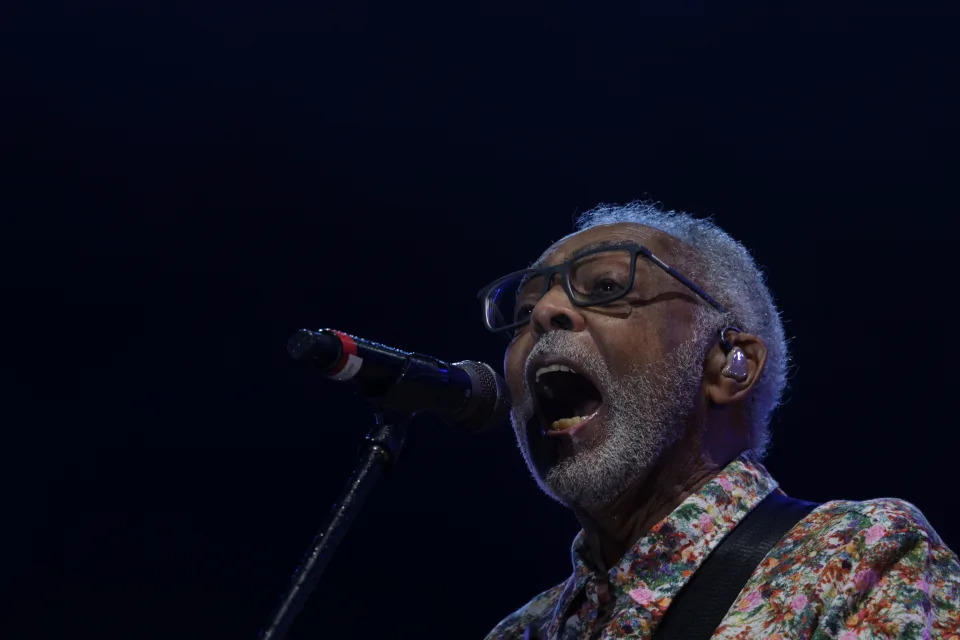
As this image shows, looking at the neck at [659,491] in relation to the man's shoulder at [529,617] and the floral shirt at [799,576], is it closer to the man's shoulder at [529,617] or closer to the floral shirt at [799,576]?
the floral shirt at [799,576]

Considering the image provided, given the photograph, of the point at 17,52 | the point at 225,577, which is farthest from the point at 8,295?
the point at 225,577

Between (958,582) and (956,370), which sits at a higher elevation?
(956,370)

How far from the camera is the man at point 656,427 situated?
5.56 ft

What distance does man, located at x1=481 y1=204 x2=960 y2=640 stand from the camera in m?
1.70

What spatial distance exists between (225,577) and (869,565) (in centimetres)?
292

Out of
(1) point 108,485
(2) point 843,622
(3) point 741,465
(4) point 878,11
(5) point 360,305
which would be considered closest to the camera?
(2) point 843,622

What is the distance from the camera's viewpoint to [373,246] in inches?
174

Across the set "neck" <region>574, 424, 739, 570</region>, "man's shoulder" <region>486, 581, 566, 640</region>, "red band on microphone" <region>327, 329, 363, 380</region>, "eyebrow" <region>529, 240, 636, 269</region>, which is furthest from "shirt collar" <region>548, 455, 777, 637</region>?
"red band on microphone" <region>327, 329, 363, 380</region>

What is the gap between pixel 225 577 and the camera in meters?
3.72

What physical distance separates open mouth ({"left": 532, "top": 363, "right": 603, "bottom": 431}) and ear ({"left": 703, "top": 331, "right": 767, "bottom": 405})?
303 mm

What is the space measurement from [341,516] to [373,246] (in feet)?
10.1

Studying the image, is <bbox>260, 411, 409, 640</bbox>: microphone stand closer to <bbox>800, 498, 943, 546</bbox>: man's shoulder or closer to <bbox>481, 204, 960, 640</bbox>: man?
<bbox>481, 204, 960, 640</bbox>: man

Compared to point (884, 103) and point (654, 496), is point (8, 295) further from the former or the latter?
point (884, 103)

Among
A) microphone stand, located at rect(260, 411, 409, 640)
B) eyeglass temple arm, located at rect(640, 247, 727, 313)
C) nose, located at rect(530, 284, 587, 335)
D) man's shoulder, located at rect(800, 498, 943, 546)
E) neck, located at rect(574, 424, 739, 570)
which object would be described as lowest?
microphone stand, located at rect(260, 411, 409, 640)
